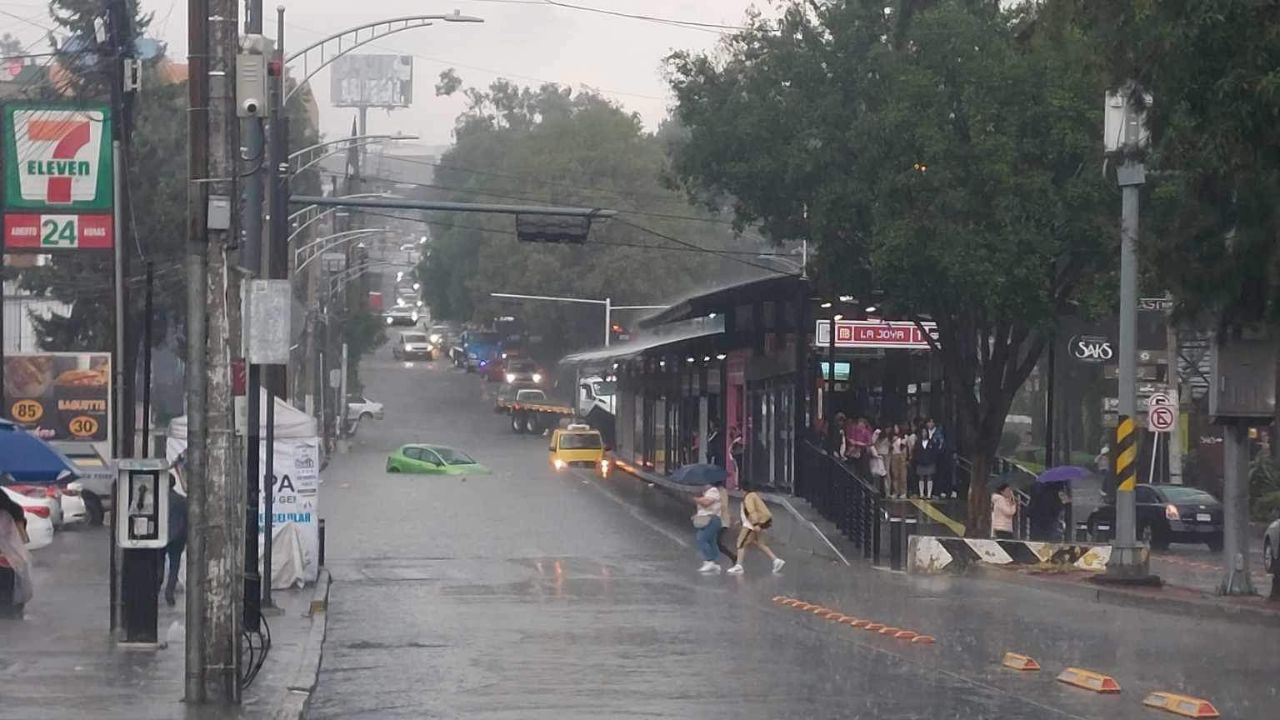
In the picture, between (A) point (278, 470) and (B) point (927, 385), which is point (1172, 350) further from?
(A) point (278, 470)

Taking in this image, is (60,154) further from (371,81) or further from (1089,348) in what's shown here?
(371,81)

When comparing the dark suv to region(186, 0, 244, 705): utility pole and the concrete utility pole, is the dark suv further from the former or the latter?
region(186, 0, 244, 705): utility pole

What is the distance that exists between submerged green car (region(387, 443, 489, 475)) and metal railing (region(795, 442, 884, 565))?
1953 cm

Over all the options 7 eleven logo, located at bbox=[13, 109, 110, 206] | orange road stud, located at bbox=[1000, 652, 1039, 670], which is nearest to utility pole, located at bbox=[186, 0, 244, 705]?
orange road stud, located at bbox=[1000, 652, 1039, 670]

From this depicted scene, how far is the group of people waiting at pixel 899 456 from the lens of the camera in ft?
128

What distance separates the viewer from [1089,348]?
3794 centimetres

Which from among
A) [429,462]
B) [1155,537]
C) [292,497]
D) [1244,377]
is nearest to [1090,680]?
[1244,377]

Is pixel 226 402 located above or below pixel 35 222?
below

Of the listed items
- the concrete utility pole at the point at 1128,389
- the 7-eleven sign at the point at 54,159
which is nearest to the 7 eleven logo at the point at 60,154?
the 7-eleven sign at the point at 54,159

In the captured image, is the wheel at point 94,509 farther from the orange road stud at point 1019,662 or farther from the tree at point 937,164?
the orange road stud at point 1019,662

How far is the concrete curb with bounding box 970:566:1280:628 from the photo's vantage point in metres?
22.6

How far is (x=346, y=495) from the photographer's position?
47312 millimetres

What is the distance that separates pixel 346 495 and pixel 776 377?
11.3 metres

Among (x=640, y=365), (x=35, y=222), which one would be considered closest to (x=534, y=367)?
(x=640, y=365)
